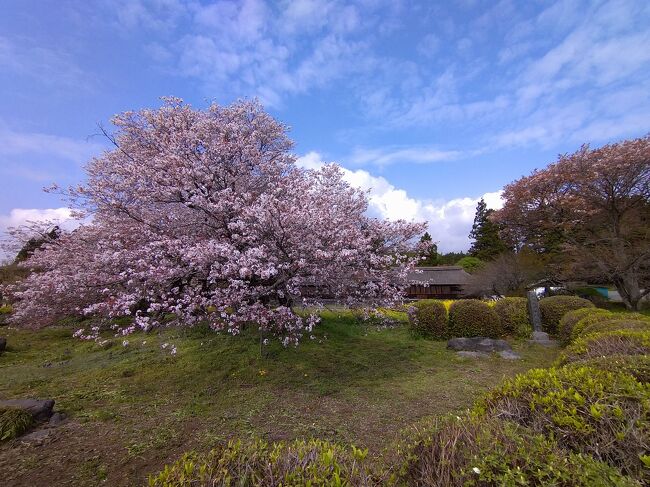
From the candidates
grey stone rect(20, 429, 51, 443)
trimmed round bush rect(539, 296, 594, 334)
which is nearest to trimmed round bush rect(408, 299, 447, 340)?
trimmed round bush rect(539, 296, 594, 334)

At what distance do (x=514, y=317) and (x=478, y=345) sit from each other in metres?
3.28

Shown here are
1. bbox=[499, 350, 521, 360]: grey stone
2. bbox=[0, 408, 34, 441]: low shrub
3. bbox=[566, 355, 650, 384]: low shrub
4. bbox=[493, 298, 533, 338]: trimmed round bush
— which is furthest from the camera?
bbox=[493, 298, 533, 338]: trimmed round bush

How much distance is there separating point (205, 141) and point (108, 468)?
7.04 m

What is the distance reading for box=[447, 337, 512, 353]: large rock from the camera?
10.2 m

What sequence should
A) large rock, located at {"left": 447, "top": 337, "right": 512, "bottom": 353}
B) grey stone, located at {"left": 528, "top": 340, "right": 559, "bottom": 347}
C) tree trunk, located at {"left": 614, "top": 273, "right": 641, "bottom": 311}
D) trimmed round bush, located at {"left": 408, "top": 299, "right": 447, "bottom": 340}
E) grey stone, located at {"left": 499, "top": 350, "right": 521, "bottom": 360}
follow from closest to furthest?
grey stone, located at {"left": 499, "top": 350, "right": 521, "bottom": 360} → large rock, located at {"left": 447, "top": 337, "right": 512, "bottom": 353} → grey stone, located at {"left": 528, "top": 340, "right": 559, "bottom": 347} → trimmed round bush, located at {"left": 408, "top": 299, "right": 447, "bottom": 340} → tree trunk, located at {"left": 614, "top": 273, "right": 641, "bottom": 311}

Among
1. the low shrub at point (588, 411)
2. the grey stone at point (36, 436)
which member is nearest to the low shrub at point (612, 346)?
the low shrub at point (588, 411)

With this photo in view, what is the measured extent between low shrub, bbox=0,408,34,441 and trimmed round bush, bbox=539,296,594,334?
14574mm

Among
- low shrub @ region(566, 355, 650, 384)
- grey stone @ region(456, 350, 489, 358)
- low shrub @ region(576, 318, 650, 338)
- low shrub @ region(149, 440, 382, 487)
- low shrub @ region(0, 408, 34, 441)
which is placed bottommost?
grey stone @ region(456, 350, 489, 358)

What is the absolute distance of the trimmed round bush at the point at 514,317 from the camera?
12.6 m

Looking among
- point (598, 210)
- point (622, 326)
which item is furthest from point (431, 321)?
point (598, 210)

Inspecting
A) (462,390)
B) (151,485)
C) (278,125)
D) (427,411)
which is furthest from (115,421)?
(278,125)

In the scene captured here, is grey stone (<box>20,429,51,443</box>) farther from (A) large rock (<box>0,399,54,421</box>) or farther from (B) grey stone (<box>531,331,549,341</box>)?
(B) grey stone (<box>531,331,549,341</box>)

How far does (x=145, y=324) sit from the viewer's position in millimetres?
6012

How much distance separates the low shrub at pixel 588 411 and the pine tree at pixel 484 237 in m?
36.1
